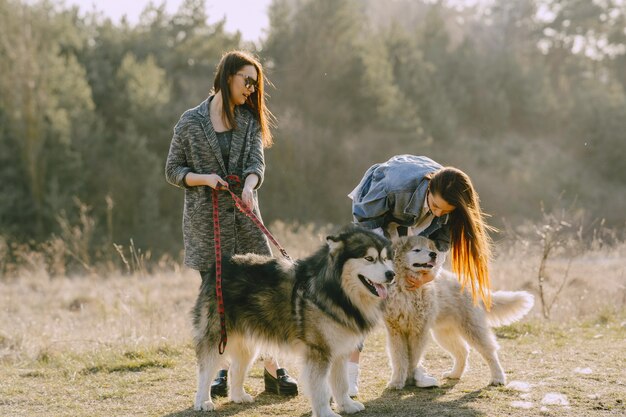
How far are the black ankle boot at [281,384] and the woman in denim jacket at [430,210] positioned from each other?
0.42 metres

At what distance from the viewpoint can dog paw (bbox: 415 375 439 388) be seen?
4.71 m

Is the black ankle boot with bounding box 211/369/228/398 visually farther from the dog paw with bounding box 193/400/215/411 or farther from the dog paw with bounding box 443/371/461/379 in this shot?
the dog paw with bounding box 443/371/461/379

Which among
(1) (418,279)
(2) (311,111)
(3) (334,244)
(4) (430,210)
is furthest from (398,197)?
(2) (311,111)

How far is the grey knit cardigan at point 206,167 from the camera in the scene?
4.55m

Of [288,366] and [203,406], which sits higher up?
[288,366]

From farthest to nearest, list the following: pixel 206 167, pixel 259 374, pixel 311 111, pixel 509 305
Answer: pixel 311 111, pixel 259 374, pixel 509 305, pixel 206 167

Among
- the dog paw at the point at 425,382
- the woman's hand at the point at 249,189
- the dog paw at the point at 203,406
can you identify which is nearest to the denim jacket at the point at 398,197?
the woman's hand at the point at 249,189

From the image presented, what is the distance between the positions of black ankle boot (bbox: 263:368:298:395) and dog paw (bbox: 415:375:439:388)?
0.88 m

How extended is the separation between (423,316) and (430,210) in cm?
80

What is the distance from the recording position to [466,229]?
4.47m

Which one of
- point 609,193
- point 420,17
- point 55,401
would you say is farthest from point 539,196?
point 55,401

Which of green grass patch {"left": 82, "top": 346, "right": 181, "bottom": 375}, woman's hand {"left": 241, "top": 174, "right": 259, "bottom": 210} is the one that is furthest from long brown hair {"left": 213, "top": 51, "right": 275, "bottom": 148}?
green grass patch {"left": 82, "top": 346, "right": 181, "bottom": 375}

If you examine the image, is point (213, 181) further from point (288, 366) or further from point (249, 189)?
point (288, 366)

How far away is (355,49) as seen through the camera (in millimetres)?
28953
